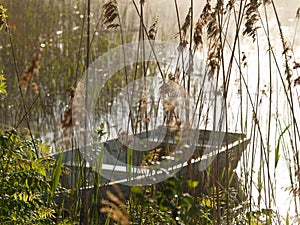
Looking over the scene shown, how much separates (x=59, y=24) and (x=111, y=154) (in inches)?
114

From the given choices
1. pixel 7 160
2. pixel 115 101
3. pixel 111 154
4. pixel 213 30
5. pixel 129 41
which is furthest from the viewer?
pixel 129 41

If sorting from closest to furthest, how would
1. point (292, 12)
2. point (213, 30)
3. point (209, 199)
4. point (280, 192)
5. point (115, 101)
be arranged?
point (213, 30) → point (209, 199) → point (280, 192) → point (115, 101) → point (292, 12)

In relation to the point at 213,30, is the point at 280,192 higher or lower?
lower

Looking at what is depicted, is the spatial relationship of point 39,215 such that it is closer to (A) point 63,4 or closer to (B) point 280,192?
(B) point 280,192

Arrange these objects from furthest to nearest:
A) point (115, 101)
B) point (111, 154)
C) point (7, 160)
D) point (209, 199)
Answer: point (115, 101) < point (111, 154) < point (209, 199) < point (7, 160)

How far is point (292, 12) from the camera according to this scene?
9.40 m

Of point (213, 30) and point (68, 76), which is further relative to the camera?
point (68, 76)

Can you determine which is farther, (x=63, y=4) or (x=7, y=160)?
(x=63, y=4)

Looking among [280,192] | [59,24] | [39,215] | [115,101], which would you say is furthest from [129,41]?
[39,215]

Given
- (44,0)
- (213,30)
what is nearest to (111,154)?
(213,30)

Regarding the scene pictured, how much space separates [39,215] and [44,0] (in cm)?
630

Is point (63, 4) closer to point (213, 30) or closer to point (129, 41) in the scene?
point (129, 41)

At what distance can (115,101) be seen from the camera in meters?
6.23

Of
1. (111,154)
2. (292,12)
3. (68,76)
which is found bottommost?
(111,154)
